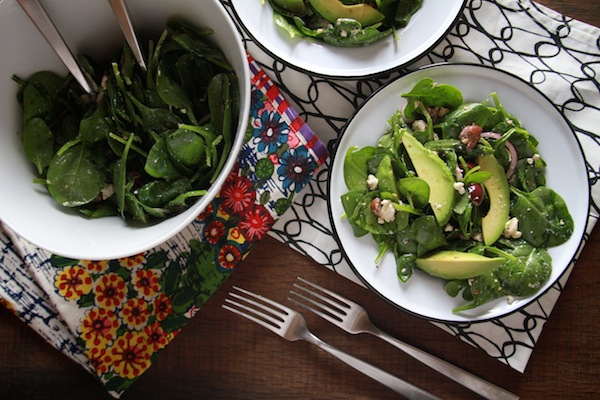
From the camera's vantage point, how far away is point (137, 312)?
1.33 metres

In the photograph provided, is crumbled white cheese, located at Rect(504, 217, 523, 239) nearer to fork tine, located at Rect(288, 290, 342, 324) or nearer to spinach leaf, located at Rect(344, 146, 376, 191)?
spinach leaf, located at Rect(344, 146, 376, 191)

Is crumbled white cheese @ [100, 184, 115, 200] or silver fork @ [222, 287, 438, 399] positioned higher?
crumbled white cheese @ [100, 184, 115, 200]

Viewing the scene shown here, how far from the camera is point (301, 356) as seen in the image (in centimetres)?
137

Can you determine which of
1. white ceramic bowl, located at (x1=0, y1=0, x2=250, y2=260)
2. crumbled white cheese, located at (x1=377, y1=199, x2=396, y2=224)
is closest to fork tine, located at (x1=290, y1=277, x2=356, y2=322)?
crumbled white cheese, located at (x1=377, y1=199, x2=396, y2=224)

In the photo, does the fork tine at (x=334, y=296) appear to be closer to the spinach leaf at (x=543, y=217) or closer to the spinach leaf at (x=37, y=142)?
the spinach leaf at (x=543, y=217)

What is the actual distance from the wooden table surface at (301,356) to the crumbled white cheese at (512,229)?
233mm

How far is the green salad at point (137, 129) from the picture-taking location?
985mm

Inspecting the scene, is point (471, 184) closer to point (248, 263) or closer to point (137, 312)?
point (248, 263)

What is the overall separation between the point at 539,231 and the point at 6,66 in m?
1.09

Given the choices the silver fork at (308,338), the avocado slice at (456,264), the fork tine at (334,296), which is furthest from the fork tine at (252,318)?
the avocado slice at (456,264)

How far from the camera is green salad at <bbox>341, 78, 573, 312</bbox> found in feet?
3.83

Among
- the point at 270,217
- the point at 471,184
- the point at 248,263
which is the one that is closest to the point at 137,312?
the point at 248,263

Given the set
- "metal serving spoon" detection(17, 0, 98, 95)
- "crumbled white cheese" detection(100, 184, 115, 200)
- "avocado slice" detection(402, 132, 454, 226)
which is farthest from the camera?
"avocado slice" detection(402, 132, 454, 226)

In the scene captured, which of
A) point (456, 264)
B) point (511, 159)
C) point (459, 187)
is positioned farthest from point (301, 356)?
point (511, 159)
